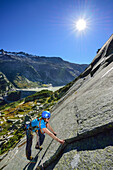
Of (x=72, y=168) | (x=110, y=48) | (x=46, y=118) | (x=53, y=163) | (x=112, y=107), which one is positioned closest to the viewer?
(x=72, y=168)

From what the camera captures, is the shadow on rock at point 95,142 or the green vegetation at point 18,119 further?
the green vegetation at point 18,119

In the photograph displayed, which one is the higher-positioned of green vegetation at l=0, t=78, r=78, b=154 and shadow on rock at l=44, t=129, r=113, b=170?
green vegetation at l=0, t=78, r=78, b=154

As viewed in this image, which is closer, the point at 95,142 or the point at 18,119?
the point at 95,142

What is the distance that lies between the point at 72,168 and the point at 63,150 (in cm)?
116

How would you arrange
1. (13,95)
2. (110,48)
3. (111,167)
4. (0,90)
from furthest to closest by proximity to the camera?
1. (0,90)
2. (13,95)
3. (110,48)
4. (111,167)

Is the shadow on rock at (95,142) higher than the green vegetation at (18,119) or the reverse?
the reverse

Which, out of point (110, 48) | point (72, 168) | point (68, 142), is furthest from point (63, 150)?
point (110, 48)

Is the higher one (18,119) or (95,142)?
(18,119)

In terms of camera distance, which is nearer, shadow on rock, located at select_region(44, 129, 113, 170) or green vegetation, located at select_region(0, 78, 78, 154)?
shadow on rock, located at select_region(44, 129, 113, 170)

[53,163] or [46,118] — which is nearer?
[53,163]

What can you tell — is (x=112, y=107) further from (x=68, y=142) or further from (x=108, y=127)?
(x=68, y=142)

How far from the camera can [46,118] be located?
6.01 meters

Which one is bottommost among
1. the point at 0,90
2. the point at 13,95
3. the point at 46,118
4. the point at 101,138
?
the point at 101,138

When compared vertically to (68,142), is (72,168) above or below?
below
